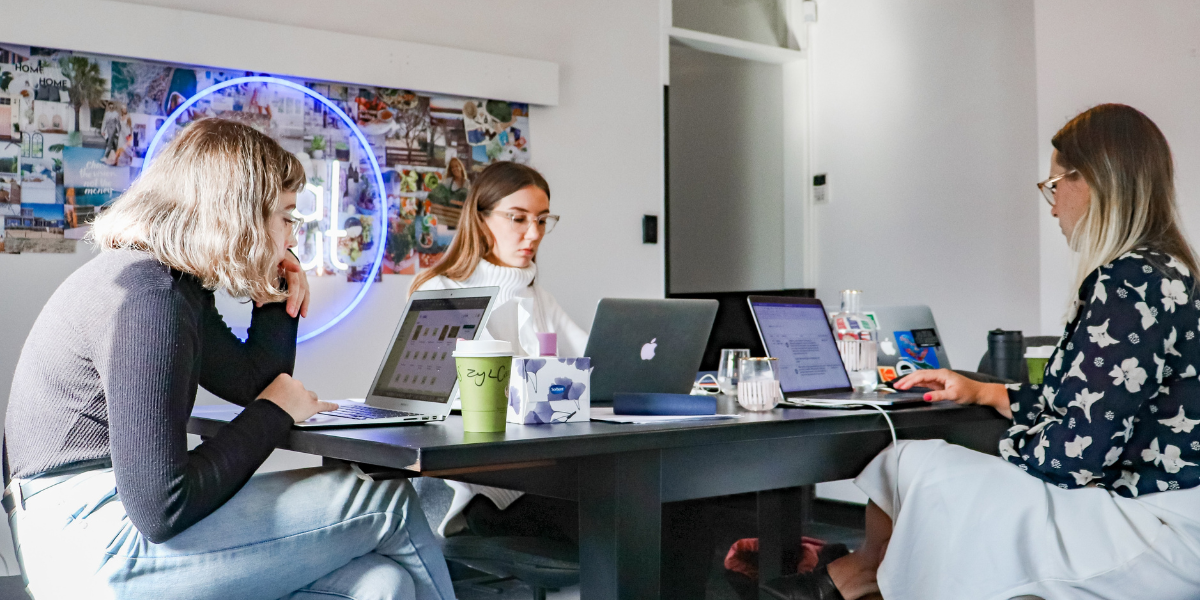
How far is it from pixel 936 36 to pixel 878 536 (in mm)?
2825

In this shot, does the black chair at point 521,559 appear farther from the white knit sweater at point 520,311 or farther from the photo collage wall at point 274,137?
the photo collage wall at point 274,137

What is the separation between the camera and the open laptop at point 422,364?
5.43 ft

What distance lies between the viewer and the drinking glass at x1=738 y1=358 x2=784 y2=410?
1.84 metres

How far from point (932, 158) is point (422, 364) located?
3.09 metres

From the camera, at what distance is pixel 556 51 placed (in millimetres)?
4031

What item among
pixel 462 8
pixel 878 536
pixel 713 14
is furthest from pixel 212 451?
pixel 713 14

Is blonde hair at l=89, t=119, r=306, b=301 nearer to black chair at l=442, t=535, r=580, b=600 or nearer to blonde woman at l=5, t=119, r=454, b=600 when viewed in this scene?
blonde woman at l=5, t=119, r=454, b=600

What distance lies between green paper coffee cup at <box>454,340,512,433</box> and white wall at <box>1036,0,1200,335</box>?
2616 millimetres

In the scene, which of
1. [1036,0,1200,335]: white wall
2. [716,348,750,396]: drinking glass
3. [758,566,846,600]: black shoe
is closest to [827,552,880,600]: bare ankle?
[758,566,846,600]: black shoe

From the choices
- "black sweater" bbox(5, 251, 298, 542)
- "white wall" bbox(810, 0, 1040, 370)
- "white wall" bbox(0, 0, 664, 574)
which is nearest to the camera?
"black sweater" bbox(5, 251, 298, 542)

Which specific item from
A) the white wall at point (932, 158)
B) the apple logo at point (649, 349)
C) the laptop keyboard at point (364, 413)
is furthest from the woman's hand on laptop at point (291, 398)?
Result: the white wall at point (932, 158)

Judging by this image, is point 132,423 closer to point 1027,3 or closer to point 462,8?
point 462,8

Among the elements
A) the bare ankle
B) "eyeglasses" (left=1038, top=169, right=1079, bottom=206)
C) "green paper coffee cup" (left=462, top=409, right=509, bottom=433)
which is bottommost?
the bare ankle

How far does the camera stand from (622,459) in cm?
140
